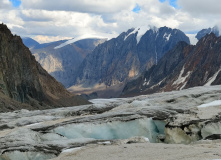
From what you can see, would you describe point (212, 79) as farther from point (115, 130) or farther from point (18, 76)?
point (115, 130)

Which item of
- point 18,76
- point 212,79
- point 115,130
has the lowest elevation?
point 115,130

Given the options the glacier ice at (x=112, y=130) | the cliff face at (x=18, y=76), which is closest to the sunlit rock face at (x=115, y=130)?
the glacier ice at (x=112, y=130)

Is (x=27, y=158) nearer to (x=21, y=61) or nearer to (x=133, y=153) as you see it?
(x=133, y=153)

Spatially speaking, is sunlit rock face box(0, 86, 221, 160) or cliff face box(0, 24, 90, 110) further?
cliff face box(0, 24, 90, 110)

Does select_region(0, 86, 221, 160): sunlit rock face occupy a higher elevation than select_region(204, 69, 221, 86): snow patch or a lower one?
lower

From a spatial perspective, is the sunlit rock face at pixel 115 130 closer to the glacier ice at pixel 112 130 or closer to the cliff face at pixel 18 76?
the glacier ice at pixel 112 130

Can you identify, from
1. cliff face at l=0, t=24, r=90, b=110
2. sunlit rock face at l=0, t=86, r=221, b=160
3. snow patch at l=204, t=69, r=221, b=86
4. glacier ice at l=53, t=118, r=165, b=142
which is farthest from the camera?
snow patch at l=204, t=69, r=221, b=86

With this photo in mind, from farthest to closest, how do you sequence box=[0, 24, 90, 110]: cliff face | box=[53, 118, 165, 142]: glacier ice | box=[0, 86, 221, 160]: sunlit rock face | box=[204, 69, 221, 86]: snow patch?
box=[204, 69, 221, 86]: snow patch, box=[0, 24, 90, 110]: cliff face, box=[53, 118, 165, 142]: glacier ice, box=[0, 86, 221, 160]: sunlit rock face

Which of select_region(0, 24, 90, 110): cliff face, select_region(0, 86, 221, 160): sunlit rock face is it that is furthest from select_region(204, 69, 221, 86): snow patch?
select_region(0, 86, 221, 160): sunlit rock face

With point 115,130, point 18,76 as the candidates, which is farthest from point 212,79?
point 115,130

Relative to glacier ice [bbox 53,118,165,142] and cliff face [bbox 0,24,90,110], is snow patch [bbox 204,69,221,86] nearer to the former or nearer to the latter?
cliff face [bbox 0,24,90,110]

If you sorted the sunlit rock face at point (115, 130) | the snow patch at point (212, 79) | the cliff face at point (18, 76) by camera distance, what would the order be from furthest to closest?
the snow patch at point (212, 79)
the cliff face at point (18, 76)
the sunlit rock face at point (115, 130)

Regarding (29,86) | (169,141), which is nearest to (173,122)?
(169,141)

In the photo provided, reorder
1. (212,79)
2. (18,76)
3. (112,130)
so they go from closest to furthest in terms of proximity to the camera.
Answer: (112,130) → (18,76) → (212,79)
